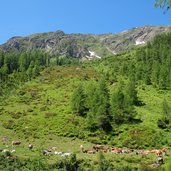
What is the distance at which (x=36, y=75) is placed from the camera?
134 meters

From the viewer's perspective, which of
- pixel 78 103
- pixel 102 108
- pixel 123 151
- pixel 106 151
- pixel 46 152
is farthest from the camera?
pixel 78 103

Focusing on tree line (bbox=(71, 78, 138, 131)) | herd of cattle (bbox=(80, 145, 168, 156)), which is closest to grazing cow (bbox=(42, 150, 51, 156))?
herd of cattle (bbox=(80, 145, 168, 156))

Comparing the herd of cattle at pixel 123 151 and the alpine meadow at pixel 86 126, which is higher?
the alpine meadow at pixel 86 126

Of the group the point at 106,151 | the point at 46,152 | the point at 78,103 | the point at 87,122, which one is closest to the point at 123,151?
the point at 106,151

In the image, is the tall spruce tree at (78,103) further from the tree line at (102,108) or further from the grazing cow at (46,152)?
the grazing cow at (46,152)

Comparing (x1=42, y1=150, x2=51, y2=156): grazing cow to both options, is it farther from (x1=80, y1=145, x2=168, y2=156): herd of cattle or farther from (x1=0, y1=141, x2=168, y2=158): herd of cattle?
(x1=80, y1=145, x2=168, y2=156): herd of cattle

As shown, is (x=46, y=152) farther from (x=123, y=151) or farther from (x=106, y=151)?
(x=123, y=151)

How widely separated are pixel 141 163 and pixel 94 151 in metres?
10.5

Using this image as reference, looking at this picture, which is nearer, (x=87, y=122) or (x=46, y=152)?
(x=46, y=152)

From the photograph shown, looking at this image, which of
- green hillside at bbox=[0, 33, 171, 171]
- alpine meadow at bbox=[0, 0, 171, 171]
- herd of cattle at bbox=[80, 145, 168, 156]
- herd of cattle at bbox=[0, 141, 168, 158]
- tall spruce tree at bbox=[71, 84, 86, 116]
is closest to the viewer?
alpine meadow at bbox=[0, 0, 171, 171]

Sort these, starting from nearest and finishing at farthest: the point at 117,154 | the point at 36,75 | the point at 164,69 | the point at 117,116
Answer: the point at 117,154, the point at 117,116, the point at 164,69, the point at 36,75

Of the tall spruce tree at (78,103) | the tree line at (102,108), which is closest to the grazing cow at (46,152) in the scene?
the tree line at (102,108)

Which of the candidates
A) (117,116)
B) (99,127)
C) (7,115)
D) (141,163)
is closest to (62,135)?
(99,127)

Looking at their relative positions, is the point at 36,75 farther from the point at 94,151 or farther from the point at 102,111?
the point at 94,151
